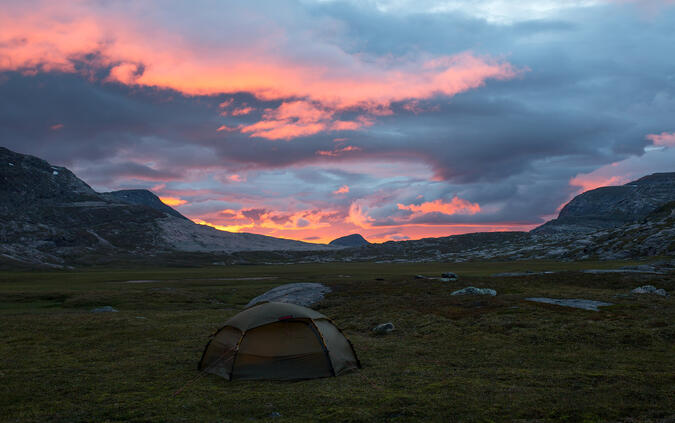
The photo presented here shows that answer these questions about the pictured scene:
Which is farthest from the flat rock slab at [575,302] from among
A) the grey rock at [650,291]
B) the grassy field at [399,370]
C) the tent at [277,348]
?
the tent at [277,348]

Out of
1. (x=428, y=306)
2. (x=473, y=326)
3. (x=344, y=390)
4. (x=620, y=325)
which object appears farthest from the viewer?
(x=428, y=306)

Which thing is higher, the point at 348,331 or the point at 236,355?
the point at 236,355

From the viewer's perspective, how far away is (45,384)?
18.9 metres

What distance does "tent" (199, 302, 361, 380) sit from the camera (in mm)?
19906

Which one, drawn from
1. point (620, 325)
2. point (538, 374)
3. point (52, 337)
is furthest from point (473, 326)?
point (52, 337)

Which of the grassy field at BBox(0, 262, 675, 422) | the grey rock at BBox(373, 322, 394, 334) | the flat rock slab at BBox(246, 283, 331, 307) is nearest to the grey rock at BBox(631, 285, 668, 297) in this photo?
the grassy field at BBox(0, 262, 675, 422)

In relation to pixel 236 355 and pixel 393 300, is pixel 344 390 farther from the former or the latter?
pixel 393 300

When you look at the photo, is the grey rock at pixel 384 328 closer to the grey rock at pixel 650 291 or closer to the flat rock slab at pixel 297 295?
the flat rock slab at pixel 297 295

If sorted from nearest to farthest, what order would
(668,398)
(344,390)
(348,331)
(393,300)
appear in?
(668,398) < (344,390) < (348,331) < (393,300)

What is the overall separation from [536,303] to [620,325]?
10989 mm

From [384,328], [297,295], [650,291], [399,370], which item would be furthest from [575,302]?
[297,295]

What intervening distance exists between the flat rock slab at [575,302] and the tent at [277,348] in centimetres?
2645

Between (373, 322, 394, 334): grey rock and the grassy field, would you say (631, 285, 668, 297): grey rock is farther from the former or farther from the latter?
(373, 322, 394, 334): grey rock

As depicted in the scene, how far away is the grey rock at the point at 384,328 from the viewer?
32594 mm
